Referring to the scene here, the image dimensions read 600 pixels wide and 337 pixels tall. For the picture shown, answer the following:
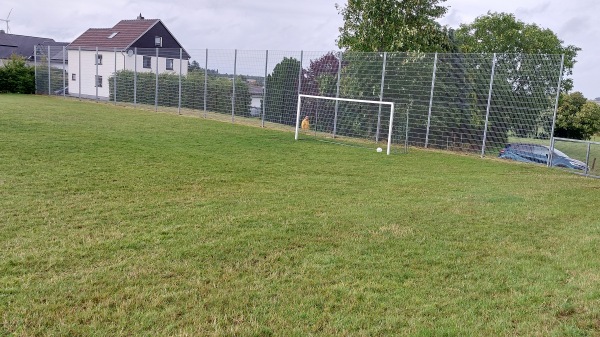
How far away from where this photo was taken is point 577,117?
21422 mm

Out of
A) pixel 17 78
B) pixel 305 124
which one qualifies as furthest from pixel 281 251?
pixel 17 78

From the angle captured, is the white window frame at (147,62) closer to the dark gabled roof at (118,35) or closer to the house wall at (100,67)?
the house wall at (100,67)

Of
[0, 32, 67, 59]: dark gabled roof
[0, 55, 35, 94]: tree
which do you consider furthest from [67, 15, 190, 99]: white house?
[0, 32, 67, 59]: dark gabled roof

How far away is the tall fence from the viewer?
1146cm

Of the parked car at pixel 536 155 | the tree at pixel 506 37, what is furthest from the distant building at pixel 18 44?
the parked car at pixel 536 155

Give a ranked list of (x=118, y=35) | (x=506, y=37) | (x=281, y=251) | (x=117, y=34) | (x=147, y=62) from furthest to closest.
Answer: (x=117, y=34), (x=118, y=35), (x=506, y=37), (x=147, y=62), (x=281, y=251)

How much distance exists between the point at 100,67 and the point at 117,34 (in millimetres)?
15690

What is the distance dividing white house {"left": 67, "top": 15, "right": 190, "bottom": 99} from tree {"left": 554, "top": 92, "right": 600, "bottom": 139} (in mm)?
15632

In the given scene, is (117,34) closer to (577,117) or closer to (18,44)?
(18,44)

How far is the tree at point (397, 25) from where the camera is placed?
16.3m

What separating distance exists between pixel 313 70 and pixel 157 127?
188 inches

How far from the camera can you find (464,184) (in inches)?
317

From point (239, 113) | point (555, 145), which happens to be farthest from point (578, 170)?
point (239, 113)

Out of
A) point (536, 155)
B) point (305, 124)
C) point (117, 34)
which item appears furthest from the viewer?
point (117, 34)
